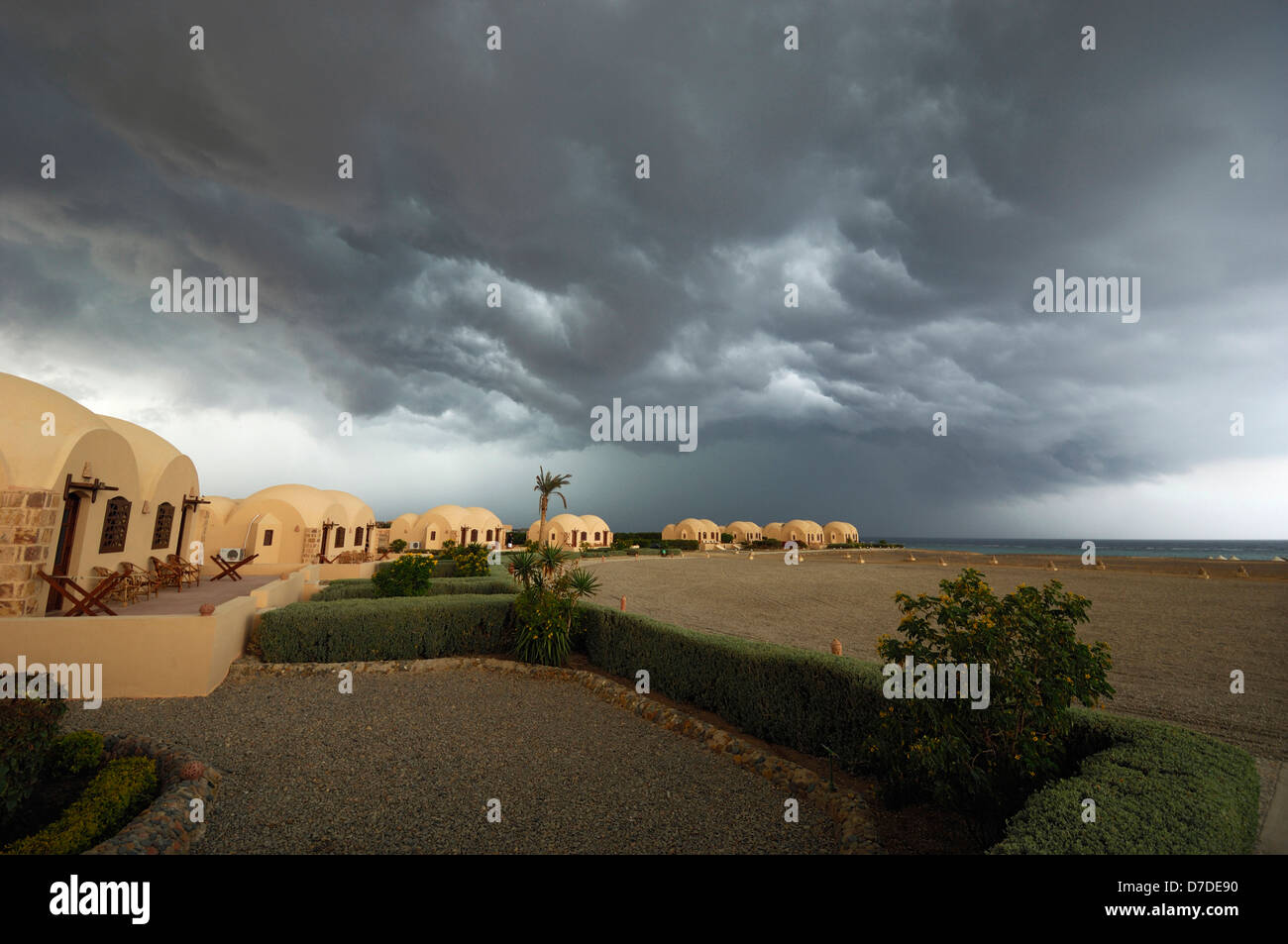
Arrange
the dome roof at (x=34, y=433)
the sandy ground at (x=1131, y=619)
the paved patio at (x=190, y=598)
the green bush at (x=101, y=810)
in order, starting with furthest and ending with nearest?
the paved patio at (x=190, y=598)
the dome roof at (x=34, y=433)
the sandy ground at (x=1131, y=619)
the green bush at (x=101, y=810)

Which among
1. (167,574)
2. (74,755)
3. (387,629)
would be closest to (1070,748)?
(74,755)

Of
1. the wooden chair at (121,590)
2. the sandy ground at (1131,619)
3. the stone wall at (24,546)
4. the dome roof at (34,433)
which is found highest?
the dome roof at (34,433)

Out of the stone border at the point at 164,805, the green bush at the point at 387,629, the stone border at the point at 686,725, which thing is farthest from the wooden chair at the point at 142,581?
the stone border at the point at 164,805

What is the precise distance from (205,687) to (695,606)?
43.8ft

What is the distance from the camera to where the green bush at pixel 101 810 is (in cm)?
398

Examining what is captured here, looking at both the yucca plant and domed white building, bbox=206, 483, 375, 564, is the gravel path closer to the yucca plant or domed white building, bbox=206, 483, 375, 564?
the yucca plant

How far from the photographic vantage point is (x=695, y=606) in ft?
60.2

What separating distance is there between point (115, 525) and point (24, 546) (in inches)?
170

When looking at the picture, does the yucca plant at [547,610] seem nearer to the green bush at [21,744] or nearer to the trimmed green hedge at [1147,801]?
the green bush at [21,744]

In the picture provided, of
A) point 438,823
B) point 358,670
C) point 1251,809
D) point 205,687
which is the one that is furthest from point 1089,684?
point 205,687

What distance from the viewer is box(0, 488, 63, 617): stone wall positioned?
9.11 metres

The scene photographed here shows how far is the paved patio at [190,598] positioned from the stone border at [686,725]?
2979 millimetres
